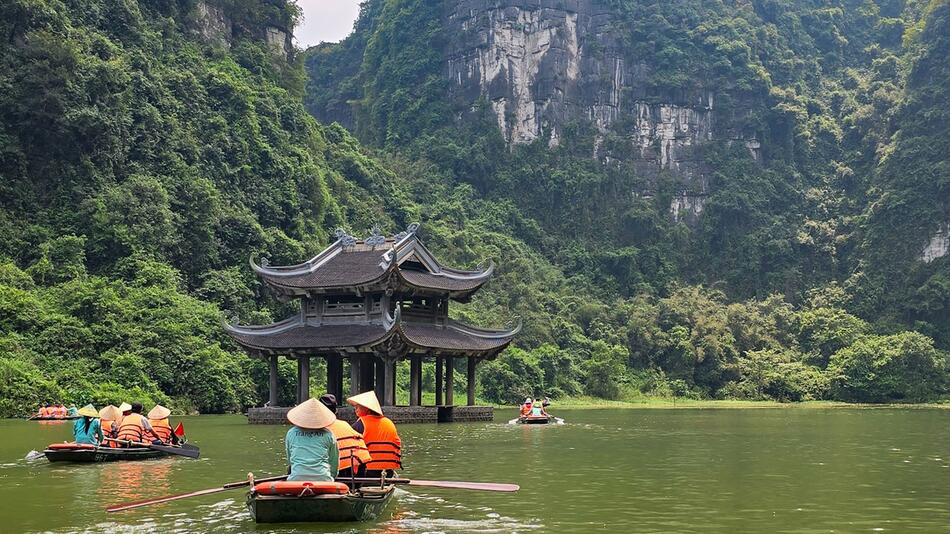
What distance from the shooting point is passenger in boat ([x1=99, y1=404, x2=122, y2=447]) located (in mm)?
19377

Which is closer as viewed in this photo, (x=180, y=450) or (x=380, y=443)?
(x=380, y=443)

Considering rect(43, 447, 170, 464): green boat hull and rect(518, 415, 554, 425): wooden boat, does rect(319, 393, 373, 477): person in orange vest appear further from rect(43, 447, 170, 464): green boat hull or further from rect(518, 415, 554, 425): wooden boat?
rect(518, 415, 554, 425): wooden boat

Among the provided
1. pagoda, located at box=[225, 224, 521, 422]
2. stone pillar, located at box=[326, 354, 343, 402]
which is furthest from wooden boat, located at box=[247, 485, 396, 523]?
stone pillar, located at box=[326, 354, 343, 402]

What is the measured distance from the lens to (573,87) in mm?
90250

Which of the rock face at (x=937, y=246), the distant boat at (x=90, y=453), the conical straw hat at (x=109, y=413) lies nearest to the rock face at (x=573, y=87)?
the rock face at (x=937, y=246)

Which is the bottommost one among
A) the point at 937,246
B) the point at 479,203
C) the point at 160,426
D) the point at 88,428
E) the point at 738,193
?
the point at 160,426

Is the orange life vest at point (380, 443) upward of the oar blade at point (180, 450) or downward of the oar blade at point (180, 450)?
upward

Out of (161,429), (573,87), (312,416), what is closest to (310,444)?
(312,416)

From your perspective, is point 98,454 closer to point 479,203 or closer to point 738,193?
point 479,203

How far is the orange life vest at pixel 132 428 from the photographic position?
64.1 ft

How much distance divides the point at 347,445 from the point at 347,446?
16mm

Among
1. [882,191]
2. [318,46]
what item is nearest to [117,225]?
[882,191]

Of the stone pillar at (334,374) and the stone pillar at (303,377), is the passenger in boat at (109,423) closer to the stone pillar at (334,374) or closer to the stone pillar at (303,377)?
the stone pillar at (303,377)

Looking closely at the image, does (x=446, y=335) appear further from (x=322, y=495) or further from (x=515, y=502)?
(x=322, y=495)
